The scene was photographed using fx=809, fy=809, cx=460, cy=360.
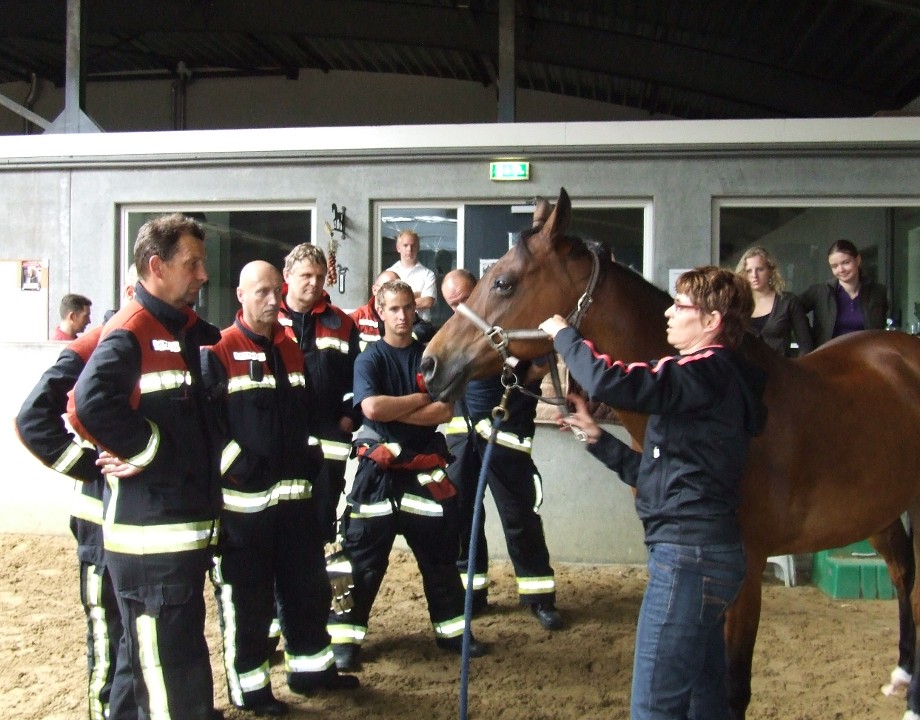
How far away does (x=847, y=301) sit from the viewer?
210 inches

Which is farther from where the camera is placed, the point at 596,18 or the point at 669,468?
the point at 596,18

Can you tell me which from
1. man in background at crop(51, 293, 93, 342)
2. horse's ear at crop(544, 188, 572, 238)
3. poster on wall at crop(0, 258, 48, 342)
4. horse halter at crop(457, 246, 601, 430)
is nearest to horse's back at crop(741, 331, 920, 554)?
horse halter at crop(457, 246, 601, 430)

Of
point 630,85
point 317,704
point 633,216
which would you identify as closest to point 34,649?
point 317,704

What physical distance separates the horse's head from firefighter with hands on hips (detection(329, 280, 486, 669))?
0.88m

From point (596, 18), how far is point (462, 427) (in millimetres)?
5465

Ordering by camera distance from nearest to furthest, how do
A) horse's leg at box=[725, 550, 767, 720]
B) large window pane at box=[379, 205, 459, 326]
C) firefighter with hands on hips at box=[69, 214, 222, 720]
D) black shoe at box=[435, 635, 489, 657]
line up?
firefighter with hands on hips at box=[69, 214, 222, 720], horse's leg at box=[725, 550, 767, 720], black shoe at box=[435, 635, 489, 657], large window pane at box=[379, 205, 459, 326]

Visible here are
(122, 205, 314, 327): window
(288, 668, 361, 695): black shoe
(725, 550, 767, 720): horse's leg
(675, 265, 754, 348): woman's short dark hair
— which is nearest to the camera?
(675, 265, 754, 348): woman's short dark hair

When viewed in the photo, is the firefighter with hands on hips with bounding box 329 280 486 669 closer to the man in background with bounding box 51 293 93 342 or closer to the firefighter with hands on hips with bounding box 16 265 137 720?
the firefighter with hands on hips with bounding box 16 265 137 720

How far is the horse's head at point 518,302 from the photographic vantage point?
2.94m

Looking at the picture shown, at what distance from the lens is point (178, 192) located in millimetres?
6902

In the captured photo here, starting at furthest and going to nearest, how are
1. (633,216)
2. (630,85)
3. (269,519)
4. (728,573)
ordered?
(630,85), (633,216), (269,519), (728,573)

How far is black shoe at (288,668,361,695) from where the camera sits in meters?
3.69

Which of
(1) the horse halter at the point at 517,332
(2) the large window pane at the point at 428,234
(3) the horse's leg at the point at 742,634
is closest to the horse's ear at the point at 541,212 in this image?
(1) the horse halter at the point at 517,332

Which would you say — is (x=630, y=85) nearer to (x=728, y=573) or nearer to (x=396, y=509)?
(x=396, y=509)
